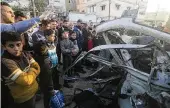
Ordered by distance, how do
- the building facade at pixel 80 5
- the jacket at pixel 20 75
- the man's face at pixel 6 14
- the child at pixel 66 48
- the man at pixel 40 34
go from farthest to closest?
the building facade at pixel 80 5 < the child at pixel 66 48 < the man at pixel 40 34 < the man's face at pixel 6 14 < the jacket at pixel 20 75

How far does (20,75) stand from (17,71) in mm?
57

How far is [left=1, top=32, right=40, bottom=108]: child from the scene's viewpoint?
9.05ft

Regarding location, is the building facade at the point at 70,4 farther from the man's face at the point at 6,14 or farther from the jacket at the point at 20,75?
the jacket at the point at 20,75

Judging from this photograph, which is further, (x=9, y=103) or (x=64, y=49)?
(x=64, y=49)

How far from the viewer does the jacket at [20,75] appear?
2.75m

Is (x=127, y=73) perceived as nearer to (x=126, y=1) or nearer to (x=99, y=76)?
(x=99, y=76)

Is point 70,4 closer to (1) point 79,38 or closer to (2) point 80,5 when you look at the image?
(2) point 80,5

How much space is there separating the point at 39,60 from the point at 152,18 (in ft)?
8.11

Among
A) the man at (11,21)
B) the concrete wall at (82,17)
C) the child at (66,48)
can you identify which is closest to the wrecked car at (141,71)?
the man at (11,21)

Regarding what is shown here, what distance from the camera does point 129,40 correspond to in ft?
18.9

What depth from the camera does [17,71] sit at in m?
2.75

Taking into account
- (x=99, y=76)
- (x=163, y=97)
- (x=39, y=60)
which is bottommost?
(x=99, y=76)

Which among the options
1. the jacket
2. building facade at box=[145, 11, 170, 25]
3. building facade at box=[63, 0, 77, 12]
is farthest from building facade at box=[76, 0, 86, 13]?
the jacket

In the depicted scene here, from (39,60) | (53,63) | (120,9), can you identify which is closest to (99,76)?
(53,63)
